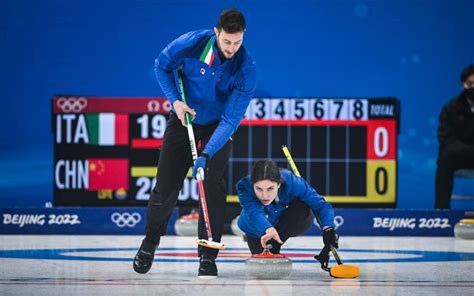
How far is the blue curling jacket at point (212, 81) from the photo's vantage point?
14.0 feet

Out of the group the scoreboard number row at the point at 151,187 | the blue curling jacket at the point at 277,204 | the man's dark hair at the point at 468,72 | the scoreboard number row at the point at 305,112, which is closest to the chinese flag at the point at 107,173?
the scoreboard number row at the point at 151,187

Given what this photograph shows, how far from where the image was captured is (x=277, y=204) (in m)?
4.59

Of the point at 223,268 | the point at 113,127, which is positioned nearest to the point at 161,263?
the point at 223,268

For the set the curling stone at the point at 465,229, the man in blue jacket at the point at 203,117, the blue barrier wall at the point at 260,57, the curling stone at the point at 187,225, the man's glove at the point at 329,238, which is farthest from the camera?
the blue barrier wall at the point at 260,57

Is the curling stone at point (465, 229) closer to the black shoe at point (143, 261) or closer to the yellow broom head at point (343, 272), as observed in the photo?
the yellow broom head at point (343, 272)

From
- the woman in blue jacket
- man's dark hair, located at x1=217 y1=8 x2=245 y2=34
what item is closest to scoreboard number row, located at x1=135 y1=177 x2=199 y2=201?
the woman in blue jacket

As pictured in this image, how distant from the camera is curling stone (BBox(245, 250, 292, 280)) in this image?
4.24m

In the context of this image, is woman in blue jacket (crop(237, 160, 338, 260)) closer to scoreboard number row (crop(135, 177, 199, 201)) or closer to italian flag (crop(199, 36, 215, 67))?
italian flag (crop(199, 36, 215, 67))

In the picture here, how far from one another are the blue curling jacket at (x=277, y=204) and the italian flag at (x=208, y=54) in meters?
0.62

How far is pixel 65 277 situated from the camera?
414 centimetres

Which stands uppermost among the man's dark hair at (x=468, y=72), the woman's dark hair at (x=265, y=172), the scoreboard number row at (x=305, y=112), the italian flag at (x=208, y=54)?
the man's dark hair at (x=468, y=72)

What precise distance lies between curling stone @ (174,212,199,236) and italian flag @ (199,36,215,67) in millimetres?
3062

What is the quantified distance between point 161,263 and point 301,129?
2775 mm

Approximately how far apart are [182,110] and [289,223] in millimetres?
863
